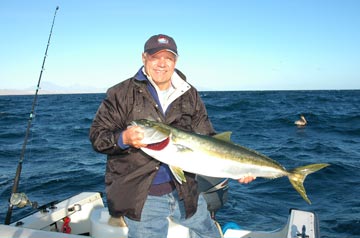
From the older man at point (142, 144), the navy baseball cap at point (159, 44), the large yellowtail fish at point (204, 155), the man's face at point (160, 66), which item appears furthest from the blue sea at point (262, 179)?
the navy baseball cap at point (159, 44)

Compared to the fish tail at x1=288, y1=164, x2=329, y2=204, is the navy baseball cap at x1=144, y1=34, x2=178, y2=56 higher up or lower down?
higher up

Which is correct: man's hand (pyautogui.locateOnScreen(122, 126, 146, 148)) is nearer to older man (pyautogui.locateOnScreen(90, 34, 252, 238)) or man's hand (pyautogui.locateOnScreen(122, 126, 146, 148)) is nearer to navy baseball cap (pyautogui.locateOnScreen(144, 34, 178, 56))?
older man (pyautogui.locateOnScreen(90, 34, 252, 238))

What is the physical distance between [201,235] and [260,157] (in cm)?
131

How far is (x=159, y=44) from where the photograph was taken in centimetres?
419

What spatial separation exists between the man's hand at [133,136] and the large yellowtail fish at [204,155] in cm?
6

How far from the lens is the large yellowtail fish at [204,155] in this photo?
3837 mm

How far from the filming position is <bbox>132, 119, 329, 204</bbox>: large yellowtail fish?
12.6 ft

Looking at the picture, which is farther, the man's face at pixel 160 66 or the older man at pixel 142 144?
the man's face at pixel 160 66

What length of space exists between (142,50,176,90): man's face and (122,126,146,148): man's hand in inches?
34.6

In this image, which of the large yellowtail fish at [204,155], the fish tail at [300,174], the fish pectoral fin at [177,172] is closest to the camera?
the large yellowtail fish at [204,155]

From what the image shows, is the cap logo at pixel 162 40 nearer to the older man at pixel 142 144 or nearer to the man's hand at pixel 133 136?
the older man at pixel 142 144

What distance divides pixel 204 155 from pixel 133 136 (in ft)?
3.32

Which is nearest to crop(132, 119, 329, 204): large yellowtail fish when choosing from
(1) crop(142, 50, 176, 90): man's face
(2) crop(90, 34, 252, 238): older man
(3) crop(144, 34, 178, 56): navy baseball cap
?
(2) crop(90, 34, 252, 238): older man

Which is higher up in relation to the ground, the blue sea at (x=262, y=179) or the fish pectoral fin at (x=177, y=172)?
the fish pectoral fin at (x=177, y=172)
